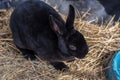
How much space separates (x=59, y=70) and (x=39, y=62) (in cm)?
26

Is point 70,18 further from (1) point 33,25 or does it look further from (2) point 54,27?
(1) point 33,25

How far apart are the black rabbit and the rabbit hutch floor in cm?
13

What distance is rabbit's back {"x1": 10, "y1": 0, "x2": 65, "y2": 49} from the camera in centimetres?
423

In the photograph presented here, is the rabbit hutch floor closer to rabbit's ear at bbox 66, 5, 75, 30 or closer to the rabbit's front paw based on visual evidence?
the rabbit's front paw

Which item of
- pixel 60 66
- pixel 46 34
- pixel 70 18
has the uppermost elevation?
pixel 70 18

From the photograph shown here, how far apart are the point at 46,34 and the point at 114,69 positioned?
2.81 feet

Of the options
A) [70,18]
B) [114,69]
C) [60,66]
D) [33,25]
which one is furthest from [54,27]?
[114,69]

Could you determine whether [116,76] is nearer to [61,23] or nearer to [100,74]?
[100,74]

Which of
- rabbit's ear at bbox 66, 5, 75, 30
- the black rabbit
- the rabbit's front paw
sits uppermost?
rabbit's ear at bbox 66, 5, 75, 30

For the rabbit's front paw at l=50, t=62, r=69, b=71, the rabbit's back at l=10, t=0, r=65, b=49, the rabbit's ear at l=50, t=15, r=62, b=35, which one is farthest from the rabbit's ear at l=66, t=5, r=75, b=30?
the rabbit's front paw at l=50, t=62, r=69, b=71

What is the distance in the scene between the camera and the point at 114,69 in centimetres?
439

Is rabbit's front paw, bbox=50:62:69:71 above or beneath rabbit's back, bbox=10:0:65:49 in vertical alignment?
beneath

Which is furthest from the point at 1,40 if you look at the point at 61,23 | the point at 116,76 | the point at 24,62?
the point at 116,76

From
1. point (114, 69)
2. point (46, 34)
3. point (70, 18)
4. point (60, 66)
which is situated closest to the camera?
point (70, 18)
